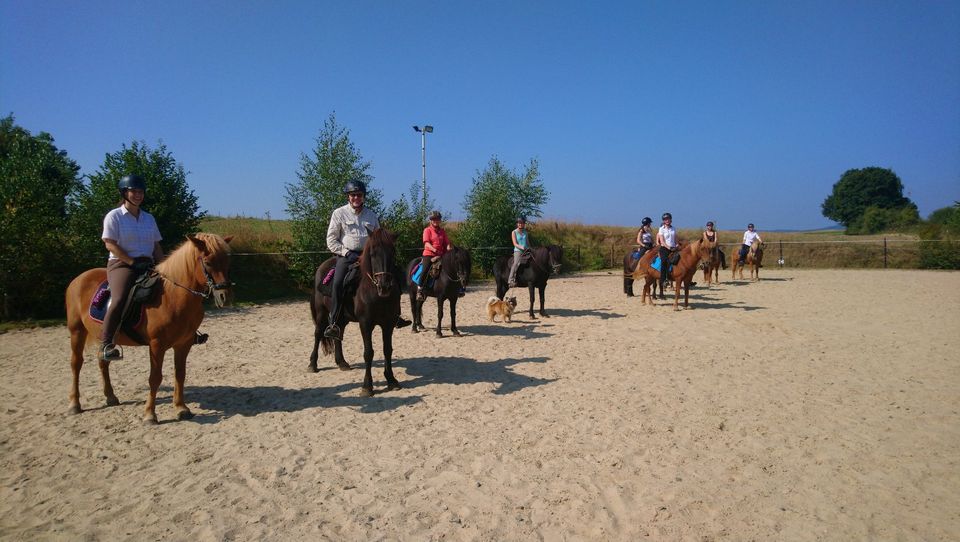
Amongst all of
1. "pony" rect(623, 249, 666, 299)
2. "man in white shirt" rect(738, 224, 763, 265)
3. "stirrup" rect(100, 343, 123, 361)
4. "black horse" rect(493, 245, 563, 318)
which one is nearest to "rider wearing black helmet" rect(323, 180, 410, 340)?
"stirrup" rect(100, 343, 123, 361)

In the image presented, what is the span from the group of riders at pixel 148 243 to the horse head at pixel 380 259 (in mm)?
260

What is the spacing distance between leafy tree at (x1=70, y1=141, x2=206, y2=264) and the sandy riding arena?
517cm

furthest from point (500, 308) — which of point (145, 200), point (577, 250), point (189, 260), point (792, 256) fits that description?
point (792, 256)

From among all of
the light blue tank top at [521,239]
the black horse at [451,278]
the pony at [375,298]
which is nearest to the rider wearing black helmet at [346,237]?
the pony at [375,298]

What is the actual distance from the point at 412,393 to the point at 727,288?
15627mm

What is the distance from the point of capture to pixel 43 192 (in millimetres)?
12969

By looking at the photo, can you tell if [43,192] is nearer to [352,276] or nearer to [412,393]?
[352,276]

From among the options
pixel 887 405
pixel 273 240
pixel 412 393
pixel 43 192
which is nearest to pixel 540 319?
pixel 412 393

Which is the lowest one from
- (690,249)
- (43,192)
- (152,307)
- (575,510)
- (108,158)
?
(575,510)

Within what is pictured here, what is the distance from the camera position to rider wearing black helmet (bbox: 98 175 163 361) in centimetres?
498

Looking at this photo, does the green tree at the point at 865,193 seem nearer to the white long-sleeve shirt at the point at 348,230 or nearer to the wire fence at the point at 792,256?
the wire fence at the point at 792,256

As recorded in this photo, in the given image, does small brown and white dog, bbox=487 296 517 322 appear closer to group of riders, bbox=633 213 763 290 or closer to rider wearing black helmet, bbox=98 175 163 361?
group of riders, bbox=633 213 763 290

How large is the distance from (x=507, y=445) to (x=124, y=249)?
4691 mm

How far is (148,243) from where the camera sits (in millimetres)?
5355
